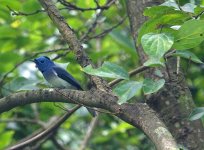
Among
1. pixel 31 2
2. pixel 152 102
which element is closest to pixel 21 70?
pixel 31 2

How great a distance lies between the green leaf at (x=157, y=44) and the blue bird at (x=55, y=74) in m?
1.76

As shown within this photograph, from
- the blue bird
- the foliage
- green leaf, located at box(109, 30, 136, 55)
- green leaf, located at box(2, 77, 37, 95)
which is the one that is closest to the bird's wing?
the blue bird

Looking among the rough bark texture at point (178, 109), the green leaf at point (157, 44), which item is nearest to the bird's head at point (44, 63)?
the rough bark texture at point (178, 109)

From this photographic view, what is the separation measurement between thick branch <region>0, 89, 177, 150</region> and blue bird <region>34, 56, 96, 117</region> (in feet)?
4.11

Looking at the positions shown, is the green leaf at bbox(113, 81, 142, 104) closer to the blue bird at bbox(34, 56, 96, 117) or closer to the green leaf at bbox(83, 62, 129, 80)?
the green leaf at bbox(83, 62, 129, 80)

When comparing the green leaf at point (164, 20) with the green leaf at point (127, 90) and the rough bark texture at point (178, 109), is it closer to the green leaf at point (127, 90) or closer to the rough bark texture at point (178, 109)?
the green leaf at point (127, 90)

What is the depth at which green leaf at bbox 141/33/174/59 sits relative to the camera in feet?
6.31

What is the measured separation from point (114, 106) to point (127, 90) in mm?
182

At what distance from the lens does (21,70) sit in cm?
488

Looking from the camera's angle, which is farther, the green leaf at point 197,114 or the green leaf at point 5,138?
the green leaf at point 5,138

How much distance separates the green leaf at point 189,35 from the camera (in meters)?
2.05

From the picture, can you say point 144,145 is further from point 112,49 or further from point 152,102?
point 152,102

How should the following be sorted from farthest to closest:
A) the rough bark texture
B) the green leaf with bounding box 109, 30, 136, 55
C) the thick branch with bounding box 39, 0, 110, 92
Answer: the green leaf with bounding box 109, 30, 136, 55 → the rough bark texture → the thick branch with bounding box 39, 0, 110, 92

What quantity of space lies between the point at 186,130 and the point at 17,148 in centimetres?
133
